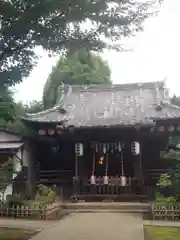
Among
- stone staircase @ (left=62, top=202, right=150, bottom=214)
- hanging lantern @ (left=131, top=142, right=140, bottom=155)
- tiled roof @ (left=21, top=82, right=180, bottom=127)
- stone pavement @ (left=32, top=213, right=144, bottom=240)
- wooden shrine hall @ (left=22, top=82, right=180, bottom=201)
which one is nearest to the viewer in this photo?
stone pavement @ (left=32, top=213, right=144, bottom=240)

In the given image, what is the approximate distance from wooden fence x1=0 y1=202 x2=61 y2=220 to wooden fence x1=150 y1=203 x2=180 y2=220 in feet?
Answer: 12.5

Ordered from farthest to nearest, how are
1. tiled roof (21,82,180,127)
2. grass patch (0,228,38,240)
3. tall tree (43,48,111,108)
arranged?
1. tall tree (43,48,111,108)
2. tiled roof (21,82,180,127)
3. grass patch (0,228,38,240)

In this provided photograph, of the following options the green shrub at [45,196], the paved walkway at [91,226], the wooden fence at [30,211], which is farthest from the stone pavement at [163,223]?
the green shrub at [45,196]

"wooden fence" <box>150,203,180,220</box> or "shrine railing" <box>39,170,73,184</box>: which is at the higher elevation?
"shrine railing" <box>39,170,73,184</box>

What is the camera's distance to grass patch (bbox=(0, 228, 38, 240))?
7759 millimetres

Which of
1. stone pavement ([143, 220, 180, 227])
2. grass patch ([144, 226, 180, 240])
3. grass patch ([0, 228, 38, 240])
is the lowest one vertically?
stone pavement ([143, 220, 180, 227])

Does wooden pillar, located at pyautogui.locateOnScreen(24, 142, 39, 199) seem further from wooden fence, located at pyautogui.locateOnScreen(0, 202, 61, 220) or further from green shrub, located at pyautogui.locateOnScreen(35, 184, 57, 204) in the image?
wooden fence, located at pyautogui.locateOnScreen(0, 202, 61, 220)

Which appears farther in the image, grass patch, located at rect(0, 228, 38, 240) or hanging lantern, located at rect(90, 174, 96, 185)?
hanging lantern, located at rect(90, 174, 96, 185)

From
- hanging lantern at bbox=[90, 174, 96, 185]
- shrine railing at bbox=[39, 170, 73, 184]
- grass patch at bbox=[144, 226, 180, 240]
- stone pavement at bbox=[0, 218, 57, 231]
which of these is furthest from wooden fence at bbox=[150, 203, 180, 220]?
shrine railing at bbox=[39, 170, 73, 184]

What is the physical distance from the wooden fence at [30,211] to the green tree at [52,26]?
20.8ft

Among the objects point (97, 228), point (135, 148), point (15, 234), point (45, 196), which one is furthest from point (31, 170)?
point (15, 234)

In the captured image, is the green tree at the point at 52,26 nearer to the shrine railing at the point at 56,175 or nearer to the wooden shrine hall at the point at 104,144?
the wooden shrine hall at the point at 104,144

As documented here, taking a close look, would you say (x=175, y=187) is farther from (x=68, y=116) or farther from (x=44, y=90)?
(x=44, y=90)

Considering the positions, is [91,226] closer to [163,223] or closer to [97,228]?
[97,228]
